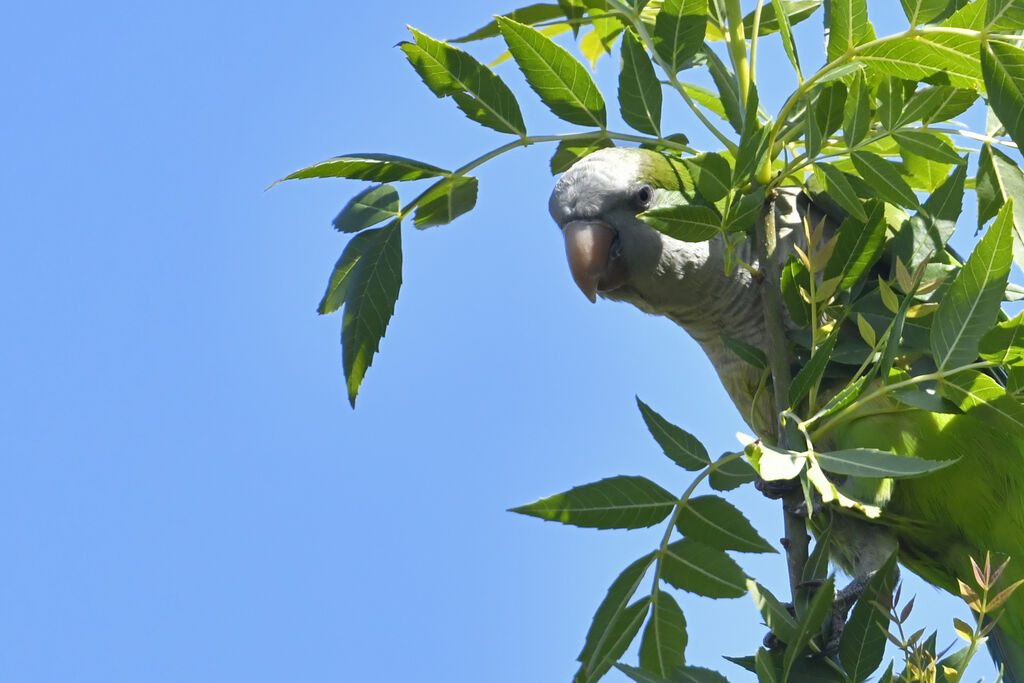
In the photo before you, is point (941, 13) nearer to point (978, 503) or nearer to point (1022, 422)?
point (1022, 422)

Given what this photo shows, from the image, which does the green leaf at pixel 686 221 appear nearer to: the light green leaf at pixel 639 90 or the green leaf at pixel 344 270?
the light green leaf at pixel 639 90

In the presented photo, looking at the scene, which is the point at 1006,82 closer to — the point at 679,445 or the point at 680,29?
the point at 680,29

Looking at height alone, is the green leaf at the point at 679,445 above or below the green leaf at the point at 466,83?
below

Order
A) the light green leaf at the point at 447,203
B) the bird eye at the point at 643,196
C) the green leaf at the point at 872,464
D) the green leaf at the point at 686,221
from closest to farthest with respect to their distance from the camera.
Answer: the green leaf at the point at 872,464
the green leaf at the point at 686,221
the light green leaf at the point at 447,203
the bird eye at the point at 643,196

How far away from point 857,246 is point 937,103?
0.86ft

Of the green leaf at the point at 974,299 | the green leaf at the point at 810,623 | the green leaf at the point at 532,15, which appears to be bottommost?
the green leaf at the point at 810,623

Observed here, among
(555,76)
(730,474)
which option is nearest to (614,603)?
(730,474)

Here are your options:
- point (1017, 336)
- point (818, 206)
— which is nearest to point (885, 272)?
point (818, 206)

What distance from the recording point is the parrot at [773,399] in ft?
7.36

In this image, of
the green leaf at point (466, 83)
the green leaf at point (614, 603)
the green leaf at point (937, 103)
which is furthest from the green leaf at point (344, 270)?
the green leaf at point (937, 103)

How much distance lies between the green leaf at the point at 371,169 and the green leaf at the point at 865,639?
1.04 metres

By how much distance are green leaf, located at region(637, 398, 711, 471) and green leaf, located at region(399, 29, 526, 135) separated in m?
0.57

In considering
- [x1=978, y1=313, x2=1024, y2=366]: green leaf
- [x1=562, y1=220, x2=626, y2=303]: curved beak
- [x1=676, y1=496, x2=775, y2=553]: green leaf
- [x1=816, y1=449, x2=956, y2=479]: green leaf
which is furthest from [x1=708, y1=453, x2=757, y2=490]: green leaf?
[x1=562, y1=220, x2=626, y2=303]: curved beak

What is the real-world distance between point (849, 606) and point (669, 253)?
3.03 feet
